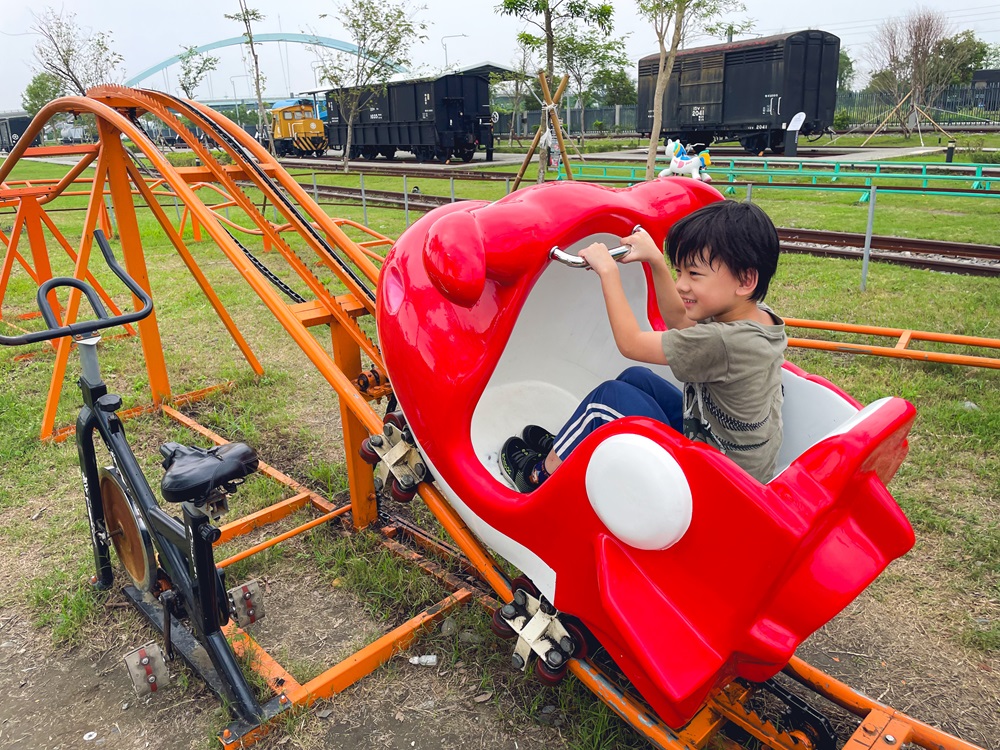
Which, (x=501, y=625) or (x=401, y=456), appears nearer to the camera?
(x=501, y=625)

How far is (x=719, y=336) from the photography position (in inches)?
65.0

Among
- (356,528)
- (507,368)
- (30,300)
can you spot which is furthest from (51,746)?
(30,300)

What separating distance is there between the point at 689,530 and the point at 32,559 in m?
2.74

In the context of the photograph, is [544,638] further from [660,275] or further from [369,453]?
[660,275]

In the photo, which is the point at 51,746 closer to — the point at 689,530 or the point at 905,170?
the point at 689,530

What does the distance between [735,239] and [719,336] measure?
8.8 inches

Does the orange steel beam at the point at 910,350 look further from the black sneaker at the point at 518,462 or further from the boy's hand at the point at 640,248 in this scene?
the boy's hand at the point at 640,248

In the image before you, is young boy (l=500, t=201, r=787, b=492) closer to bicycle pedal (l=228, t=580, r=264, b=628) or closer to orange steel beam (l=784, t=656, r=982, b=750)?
orange steel beam (l=784, t=656, r=982, b=750)

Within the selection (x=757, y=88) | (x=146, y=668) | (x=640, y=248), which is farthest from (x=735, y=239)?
(x=757, y=88)

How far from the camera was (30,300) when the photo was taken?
23.4ft

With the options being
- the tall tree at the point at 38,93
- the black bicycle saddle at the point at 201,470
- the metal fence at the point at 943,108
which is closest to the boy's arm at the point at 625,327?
the black bicycle saddle at the point at 201,470

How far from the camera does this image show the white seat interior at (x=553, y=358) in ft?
8.48

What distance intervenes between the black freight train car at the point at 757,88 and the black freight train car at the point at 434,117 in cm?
637

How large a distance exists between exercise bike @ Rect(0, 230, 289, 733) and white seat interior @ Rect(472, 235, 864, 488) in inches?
35.9
